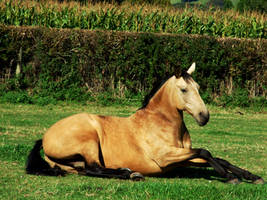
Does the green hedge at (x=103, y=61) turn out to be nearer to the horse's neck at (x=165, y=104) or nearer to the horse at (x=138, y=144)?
the horse's neck at (x=165, y=104)

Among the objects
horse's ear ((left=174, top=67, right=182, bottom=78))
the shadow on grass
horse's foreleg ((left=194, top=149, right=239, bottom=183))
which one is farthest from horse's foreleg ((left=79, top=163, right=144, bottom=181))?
horse's ear ((left=174, top=67, right=182, bottom=78))

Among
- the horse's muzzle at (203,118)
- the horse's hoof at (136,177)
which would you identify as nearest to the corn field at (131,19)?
the horse's hoof at (136,177)

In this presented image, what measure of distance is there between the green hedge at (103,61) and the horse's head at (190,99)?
32.7 ft

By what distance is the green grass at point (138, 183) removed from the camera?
5.81 meters

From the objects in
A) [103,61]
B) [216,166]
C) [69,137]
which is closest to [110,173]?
[69,137]

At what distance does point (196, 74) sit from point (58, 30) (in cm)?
514

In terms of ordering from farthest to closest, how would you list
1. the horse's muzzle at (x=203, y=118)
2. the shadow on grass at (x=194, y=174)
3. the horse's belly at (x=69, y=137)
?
the shadow on grass at (x=194, y=174) < the horse's belly at (x=69, y=137) < the horse's muzzle at (x=203, y=118)

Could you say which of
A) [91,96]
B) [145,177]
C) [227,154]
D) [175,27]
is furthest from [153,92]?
[175,27]

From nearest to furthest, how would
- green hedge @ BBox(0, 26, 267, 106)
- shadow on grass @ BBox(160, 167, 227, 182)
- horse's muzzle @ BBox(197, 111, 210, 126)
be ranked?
1. horse's muzzle @ BBox(197, 111, 210, 126)
2. shadow on grass @ BBox(160, 167, 227, 182)
3. green hedge @ BBox(0, 26, 267, 106)

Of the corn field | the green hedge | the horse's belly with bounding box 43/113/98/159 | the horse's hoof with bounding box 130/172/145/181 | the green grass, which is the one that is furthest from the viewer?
the corn field

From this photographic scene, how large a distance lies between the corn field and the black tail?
12.0m

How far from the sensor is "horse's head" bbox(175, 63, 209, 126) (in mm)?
6625

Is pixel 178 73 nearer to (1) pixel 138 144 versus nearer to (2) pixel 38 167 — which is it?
(1) pixel 138 144

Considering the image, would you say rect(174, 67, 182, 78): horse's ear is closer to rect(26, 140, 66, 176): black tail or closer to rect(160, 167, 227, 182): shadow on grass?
rect(160, 167, 227, 182): shadow on grass
